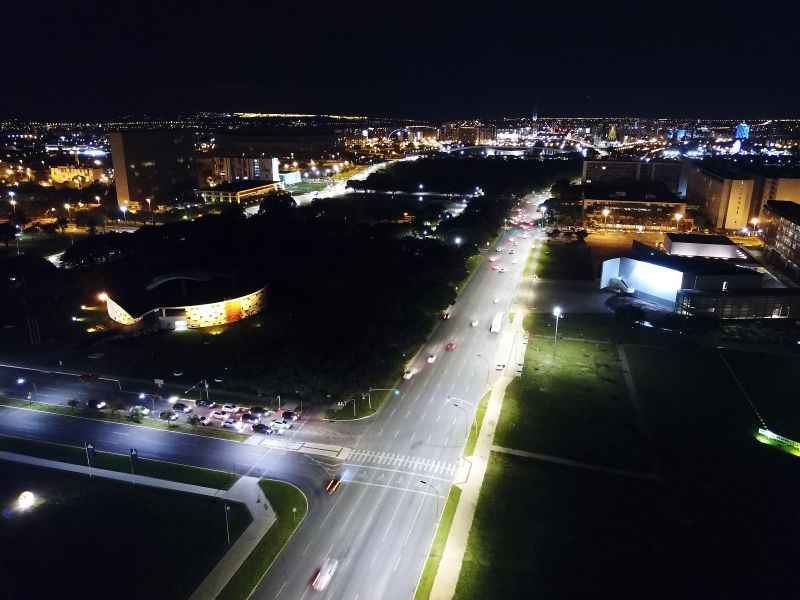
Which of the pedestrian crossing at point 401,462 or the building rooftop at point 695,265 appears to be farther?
the building rooftop at point 695,265

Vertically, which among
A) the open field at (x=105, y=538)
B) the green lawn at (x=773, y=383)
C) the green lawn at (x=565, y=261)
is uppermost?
the green lawn at (x=565, y=261)

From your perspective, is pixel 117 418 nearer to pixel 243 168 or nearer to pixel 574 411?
pixel 574 411

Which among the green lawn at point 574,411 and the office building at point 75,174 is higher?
the office building at point 75,174

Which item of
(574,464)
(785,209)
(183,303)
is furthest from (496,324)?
(785,209)

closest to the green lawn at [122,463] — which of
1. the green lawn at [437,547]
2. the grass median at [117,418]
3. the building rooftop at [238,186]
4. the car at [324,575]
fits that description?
the grass median at [117,418]

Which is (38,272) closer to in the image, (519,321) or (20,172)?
(519,321)

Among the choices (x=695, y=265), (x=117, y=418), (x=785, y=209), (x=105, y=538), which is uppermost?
(x=785, y=209)

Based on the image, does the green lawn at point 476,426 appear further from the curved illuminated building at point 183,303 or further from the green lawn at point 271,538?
the curved illuminated building at point 183,303

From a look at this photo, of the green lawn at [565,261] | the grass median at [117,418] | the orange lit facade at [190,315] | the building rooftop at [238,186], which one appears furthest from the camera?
the building rooftop at [238,186]
